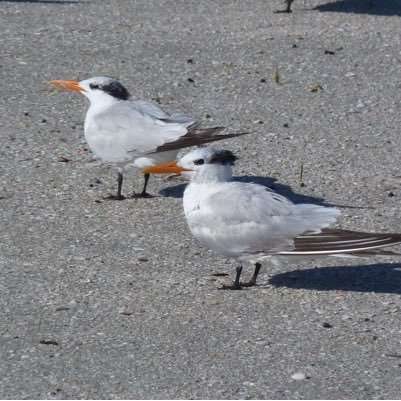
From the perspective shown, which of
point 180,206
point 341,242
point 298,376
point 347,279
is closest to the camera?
point 298,376

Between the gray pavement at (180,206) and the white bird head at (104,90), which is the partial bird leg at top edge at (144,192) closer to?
the gray pavement at (180,206)

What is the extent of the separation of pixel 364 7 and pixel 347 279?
578 centimetres

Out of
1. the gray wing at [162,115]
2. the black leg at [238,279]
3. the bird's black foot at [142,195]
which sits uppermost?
the gray wing at [162,115]

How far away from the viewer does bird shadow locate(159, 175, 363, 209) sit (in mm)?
6461

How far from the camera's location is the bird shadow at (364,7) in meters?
10.5

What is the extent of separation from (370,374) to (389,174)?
265cm

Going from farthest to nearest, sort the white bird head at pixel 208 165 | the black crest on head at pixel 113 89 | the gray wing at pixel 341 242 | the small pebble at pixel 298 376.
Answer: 1. the black crest on head at pixel 113 89
2. the white bird head at pixel 208 165
3. the gray wing at pixel 341 242
4. the small pebble at pixel 298 376

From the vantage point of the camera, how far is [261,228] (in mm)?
5156

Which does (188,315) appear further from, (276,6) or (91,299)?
(276,6)

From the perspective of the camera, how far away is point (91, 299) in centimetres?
507

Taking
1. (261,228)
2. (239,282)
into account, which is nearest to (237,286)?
(239,282)

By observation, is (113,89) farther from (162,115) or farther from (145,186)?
(145,186)

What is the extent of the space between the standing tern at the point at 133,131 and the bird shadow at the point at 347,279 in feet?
3.59

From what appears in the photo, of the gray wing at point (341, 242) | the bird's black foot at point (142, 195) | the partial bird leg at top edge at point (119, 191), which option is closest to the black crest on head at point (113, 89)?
the partial bird leg at top edge at point (119, 191)
